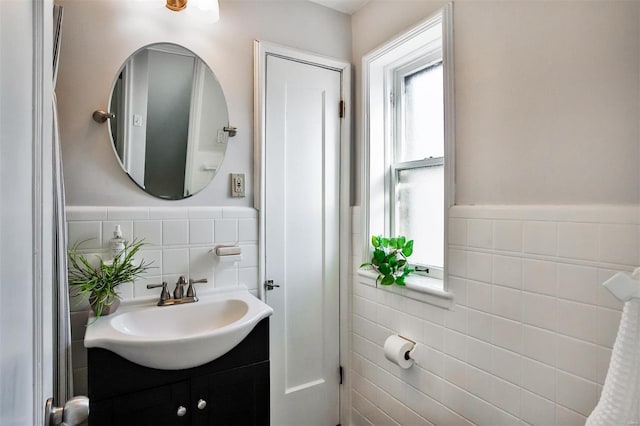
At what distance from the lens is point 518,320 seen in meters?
1.23

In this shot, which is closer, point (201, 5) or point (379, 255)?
point (201, 5)

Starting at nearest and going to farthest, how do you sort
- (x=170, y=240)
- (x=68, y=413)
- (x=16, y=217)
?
1. (x=16, y=217)
2. (x=68, y=413)
3. (x=170, y=240)

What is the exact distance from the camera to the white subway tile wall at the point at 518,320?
1.03 meters

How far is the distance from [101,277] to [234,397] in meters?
0.70

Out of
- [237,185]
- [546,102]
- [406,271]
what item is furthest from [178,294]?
[546,102]

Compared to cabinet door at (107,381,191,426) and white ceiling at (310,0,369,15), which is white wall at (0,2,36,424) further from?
white ceiling at (310,0,369,15)

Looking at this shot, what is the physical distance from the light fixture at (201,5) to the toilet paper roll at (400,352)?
1.72 m

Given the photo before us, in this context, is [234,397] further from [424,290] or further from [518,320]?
[518,320]

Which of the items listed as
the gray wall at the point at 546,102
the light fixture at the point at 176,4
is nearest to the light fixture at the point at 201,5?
the light fixture at the point at 176,4

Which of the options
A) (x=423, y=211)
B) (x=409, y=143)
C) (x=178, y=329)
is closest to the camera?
(x=178, y=329)

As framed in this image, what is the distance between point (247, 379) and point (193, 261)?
1.96 ft

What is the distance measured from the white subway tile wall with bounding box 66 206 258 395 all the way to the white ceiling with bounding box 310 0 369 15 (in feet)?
4.10

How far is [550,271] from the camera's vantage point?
1140 mm

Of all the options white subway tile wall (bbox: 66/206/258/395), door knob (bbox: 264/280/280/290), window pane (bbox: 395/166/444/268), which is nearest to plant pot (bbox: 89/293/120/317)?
white subway tile wall (bbox: 66/206/258/395)
